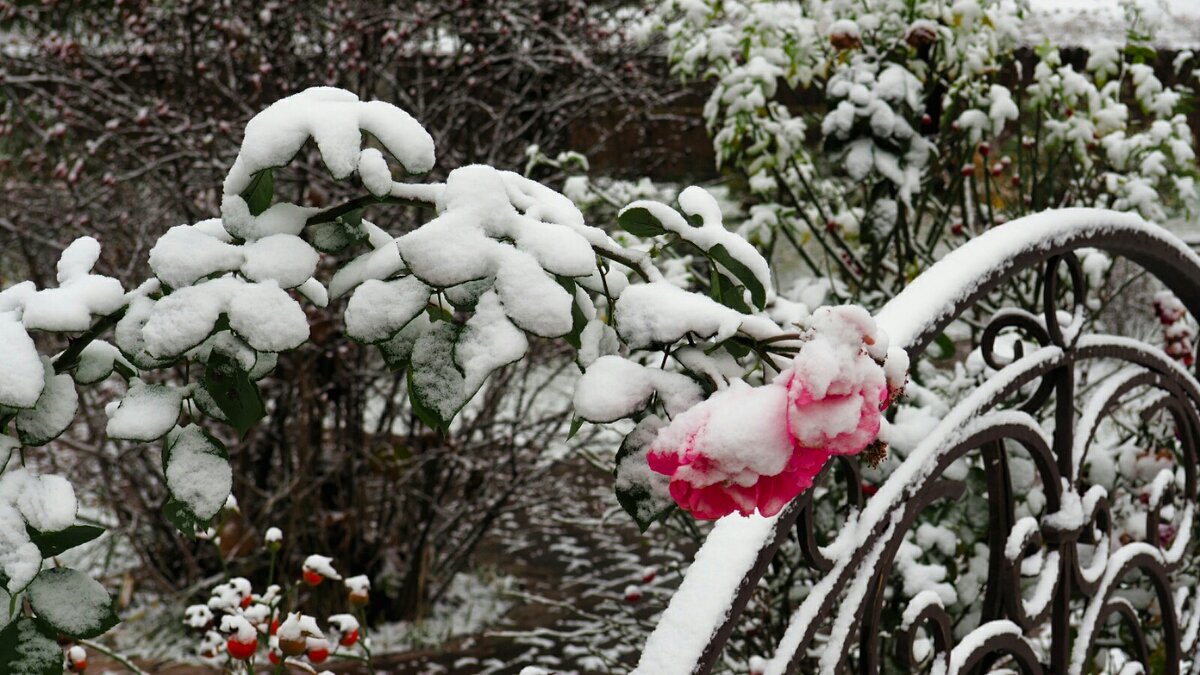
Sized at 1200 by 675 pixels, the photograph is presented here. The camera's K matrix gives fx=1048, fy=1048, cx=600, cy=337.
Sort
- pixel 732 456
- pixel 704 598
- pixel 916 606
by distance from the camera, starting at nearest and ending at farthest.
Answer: pixel 732 456, pixel 704 598, pixel 916 606

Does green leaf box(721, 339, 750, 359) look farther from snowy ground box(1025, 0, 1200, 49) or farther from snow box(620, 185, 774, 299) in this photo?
snowy ground box(1025, 0, 1200, 49)

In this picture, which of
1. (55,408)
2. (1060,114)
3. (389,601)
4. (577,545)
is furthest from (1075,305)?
(577,545)

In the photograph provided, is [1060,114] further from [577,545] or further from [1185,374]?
[577,545]

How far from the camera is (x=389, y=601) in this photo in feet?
12.8

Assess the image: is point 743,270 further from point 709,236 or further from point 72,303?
point 72,303

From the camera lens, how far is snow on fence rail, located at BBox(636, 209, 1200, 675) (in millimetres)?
865

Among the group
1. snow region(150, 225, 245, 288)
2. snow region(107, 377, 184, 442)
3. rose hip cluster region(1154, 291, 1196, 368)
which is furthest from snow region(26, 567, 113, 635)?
rose hip cluster region(1154, 291, 1196, 368)

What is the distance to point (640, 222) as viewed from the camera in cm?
74

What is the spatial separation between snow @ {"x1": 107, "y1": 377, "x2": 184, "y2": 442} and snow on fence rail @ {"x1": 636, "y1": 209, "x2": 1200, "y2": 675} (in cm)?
39

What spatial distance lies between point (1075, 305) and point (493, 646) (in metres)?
2.84

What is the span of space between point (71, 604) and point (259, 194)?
30cm

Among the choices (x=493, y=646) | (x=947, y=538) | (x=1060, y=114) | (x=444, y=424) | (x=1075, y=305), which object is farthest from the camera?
(x=493, y=646)

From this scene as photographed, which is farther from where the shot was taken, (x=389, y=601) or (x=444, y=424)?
(x=389, y=601)

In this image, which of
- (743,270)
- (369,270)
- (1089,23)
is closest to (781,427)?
(743,270)
